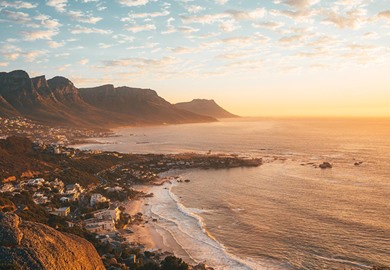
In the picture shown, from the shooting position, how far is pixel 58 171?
7150 centimetres

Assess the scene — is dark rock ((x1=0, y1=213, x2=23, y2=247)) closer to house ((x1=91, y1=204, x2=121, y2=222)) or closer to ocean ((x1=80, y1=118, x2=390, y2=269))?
ocean ((x1=80, y1=118, x2=390, y2=269))

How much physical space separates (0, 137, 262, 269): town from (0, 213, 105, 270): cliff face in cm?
999

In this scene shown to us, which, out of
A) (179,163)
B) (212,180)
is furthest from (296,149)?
(212,180)

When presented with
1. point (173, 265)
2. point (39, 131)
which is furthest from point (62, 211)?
point (39, 131)

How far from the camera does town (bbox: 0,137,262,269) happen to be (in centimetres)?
3625

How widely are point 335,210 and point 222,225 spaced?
1776cm

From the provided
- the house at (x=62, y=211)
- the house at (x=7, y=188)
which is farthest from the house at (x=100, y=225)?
the house at (x=7, y=188)

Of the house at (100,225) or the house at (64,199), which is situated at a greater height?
the house at (64,199)

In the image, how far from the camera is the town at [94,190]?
36.2 meters

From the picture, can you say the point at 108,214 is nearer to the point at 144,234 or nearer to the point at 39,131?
the point at 144,234

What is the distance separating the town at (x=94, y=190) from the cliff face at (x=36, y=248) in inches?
393

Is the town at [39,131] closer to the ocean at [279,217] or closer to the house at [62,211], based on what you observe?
the ocean at [279,217]

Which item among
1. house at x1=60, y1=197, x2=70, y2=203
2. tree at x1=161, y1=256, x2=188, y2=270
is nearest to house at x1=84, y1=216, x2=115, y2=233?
house at x1=60, y1=197, x2=70, y2=203

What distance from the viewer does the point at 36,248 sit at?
706 inches
